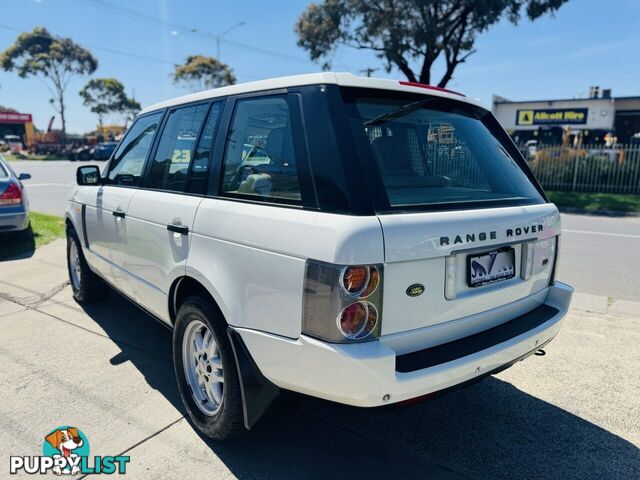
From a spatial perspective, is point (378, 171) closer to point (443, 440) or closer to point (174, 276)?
point (174, 276)

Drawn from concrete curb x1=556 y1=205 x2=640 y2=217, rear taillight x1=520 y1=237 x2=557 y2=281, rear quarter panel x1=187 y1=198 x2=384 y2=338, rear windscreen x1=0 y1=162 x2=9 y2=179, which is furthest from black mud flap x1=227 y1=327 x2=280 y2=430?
concrete curb x1=556 y1=205 x2=640 y2=217

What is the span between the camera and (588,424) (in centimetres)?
298

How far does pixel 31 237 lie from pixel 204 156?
701 centimetres

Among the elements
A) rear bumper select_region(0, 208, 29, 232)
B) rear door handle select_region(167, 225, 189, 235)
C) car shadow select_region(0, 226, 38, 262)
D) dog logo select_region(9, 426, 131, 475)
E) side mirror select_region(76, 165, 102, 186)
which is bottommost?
dog logo select_region(9, 426, 131, 475)

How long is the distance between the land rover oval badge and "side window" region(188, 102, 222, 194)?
4.51 ft

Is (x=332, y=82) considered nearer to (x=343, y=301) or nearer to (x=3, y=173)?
(x=343, y=301)

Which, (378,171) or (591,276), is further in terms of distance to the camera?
(591,276)

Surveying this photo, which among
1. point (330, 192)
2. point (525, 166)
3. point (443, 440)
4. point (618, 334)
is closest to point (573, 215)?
point (618, 334)

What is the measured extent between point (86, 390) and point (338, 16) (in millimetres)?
20227

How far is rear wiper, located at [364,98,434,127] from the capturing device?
2395 millimetres

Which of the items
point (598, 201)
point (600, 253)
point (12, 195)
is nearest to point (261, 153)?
point (12, 195)

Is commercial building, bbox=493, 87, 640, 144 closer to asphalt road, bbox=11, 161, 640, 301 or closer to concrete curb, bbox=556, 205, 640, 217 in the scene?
concrete curb, bbox=556, 205, 640, 217

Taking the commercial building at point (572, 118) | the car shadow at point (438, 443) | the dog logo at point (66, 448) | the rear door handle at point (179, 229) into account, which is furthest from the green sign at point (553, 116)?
the dog logo at point (66, 448)

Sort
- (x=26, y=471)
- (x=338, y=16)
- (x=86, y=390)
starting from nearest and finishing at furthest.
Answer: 1. (x=26, y=471)
2. (x=86, y=390)
3. (x=338, y=16)
